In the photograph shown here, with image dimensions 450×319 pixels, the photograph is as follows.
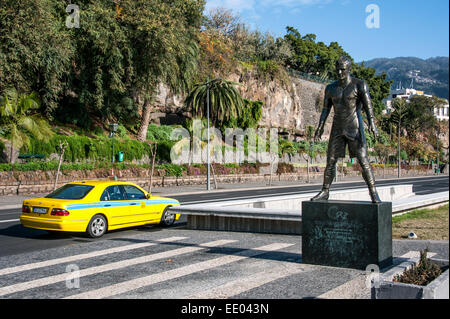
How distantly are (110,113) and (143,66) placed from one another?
5.65 meters

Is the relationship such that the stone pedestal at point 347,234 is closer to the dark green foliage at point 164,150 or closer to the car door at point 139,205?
the car door at point 139,205

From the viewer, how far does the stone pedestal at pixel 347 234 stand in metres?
7.56

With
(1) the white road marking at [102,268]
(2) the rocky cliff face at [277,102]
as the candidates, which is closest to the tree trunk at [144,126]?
(2) the rocky cliff face at [277,102]

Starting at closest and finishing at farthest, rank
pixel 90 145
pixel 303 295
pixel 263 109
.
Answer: pixel 303 295, pixel 90 145, pixel 263 109

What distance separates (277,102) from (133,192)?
166ft

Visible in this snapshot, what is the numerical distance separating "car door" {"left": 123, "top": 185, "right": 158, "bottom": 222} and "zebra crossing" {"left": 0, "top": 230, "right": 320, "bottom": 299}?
177 cm

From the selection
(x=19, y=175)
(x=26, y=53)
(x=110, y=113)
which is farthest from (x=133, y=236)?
(x=110, y=113)

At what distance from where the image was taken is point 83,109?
36938 millimetres

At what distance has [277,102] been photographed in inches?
2438

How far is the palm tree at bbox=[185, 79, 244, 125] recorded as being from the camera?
140ft

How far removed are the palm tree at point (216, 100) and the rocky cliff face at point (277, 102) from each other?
13.0ft

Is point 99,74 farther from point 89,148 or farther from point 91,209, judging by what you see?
point 91,209

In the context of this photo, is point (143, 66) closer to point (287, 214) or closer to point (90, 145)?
point (90, 145)

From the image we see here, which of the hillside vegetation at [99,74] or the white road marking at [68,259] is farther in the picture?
the hillside vegetation at [99,74]
